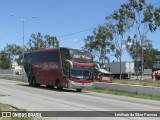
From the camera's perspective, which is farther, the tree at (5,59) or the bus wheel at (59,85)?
the tree at (5,59)

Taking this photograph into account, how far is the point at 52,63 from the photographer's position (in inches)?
1403

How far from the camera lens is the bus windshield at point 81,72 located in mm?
32812

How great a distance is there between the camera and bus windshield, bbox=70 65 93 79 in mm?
32812

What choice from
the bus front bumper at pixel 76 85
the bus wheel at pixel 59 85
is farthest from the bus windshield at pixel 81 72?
the bus wheel at pixel 59 85

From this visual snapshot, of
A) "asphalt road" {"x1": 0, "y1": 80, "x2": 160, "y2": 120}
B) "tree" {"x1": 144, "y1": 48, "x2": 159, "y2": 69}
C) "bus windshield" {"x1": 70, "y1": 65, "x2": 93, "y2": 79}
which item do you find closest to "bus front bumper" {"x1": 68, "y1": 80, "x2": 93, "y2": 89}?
"bus windshield" {"x1": 70, "y1": 65, "x2": 93, "y2": 79}

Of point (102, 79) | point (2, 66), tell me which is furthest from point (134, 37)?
point (2, 66)

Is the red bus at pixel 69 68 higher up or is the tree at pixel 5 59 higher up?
the tree at pixel 5 59

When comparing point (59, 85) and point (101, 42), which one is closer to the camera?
point (59, 85)

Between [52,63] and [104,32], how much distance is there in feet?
114

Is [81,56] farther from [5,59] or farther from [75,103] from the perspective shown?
[5,59]

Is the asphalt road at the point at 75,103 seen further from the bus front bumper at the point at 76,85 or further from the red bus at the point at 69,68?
the red bus at the point at 69,68

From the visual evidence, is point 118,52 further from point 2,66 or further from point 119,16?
point 2,66

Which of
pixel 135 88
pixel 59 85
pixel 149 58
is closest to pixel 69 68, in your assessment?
pixel 59 85

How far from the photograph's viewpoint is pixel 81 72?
3312 centimetres
